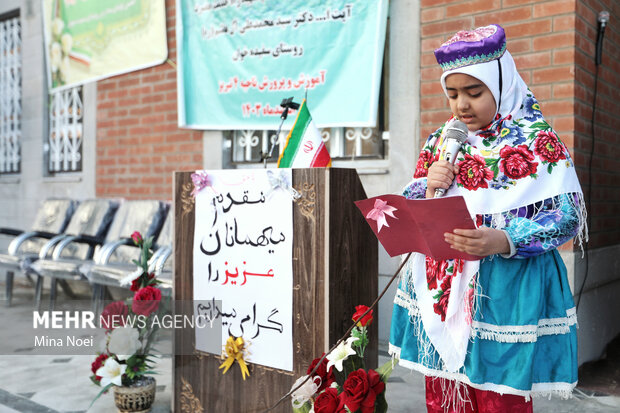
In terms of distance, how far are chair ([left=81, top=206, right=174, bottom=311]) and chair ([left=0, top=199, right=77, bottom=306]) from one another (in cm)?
86

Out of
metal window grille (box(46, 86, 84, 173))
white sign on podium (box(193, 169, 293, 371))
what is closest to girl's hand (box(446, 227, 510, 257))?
white sign on podium (box(193, 169, 293, 371))

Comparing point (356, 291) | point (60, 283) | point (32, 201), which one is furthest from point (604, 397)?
point (32, 201)

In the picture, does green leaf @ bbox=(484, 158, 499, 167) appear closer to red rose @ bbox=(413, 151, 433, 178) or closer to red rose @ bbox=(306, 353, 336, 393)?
red rose @ bbox=(413, 151, 433, 178)

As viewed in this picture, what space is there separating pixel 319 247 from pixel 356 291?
28cm

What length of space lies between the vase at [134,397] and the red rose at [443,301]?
1.83 m

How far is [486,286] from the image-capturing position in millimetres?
1589

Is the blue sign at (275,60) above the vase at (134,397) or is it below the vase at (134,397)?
above

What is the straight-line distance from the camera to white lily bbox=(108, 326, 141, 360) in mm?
2852

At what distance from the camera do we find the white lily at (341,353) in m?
2.05

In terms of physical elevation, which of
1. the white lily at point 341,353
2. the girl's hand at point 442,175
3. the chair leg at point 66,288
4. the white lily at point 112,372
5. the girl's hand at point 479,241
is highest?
the girl's hand at point 442,175

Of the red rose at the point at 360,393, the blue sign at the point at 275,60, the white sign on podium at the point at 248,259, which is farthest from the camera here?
the blue sign at the point at 275,60

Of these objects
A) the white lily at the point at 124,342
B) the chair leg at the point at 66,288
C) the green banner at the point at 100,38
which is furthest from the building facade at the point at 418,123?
the white lily at the point at 124,342

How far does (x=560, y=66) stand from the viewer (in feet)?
11.1

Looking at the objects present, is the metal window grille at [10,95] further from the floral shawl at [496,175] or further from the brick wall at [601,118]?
the floral shawl at [496,175]
